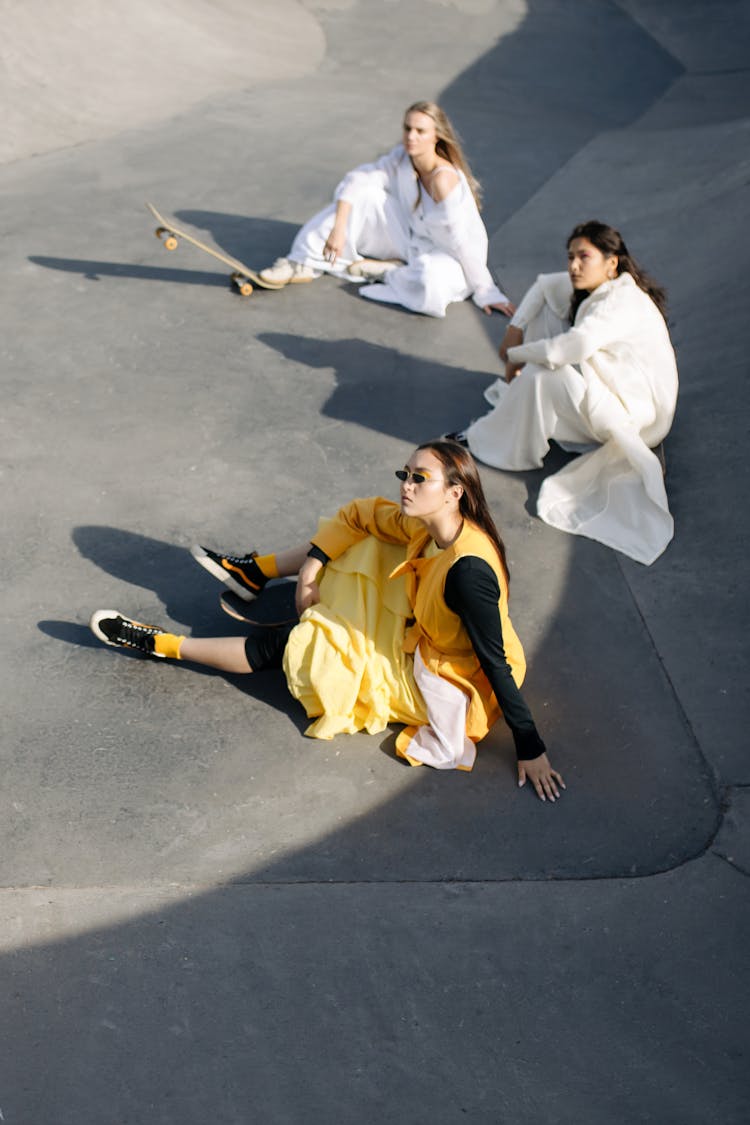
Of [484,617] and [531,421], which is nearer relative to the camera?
[484,617]

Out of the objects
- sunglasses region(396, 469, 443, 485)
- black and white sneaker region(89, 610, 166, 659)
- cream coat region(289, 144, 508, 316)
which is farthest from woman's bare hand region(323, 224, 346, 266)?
sunglasses region(396, 469, 443, 485)

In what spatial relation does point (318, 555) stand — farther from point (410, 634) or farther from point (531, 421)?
point (531, 421)

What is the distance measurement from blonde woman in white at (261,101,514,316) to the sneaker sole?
10.2ft

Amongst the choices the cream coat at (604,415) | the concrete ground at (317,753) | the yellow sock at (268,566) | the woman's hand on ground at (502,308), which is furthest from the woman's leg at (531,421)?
the yellow sock at (268,566)

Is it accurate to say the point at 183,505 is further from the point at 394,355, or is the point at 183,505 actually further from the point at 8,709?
the point at 394,355

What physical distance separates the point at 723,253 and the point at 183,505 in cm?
405

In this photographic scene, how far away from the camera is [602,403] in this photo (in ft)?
17.7

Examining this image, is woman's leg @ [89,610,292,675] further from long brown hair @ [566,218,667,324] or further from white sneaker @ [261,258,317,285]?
white sneaker @ [261,258,317,285]

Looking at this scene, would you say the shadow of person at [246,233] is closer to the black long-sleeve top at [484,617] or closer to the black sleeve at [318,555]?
the black sleeve at [318,555]

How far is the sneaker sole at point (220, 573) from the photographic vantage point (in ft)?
15.0

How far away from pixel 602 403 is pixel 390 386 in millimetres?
1403

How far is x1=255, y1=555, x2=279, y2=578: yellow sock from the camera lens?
4.60m

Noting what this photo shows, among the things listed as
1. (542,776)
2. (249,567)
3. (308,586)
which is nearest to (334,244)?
(249,567)

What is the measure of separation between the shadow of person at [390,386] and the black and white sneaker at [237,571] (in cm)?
154
